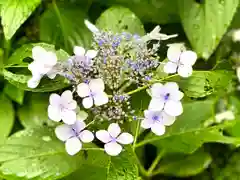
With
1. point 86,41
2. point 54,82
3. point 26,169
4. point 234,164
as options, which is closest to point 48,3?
point 86,41

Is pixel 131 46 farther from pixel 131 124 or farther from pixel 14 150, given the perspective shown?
pixel 14 150

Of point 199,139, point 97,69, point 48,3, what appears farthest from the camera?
point 48,3

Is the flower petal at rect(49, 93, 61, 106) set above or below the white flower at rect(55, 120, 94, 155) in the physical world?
above

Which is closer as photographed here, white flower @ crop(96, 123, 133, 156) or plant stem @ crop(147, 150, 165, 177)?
white flower @ crop(96, 123, 133, 156)

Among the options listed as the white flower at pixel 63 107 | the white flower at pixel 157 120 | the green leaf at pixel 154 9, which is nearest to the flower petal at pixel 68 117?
the white flower at pixel 63 107

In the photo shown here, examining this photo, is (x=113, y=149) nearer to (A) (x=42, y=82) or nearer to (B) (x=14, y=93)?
(A) (x=42, y=82)

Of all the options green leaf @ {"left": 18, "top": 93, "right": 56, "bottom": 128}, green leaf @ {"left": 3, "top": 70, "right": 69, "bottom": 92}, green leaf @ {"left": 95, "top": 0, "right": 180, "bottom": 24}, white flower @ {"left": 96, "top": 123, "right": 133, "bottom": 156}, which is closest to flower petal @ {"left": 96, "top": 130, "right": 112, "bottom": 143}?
white flower @ {"left": 96, "top": 123, "right": 133, "bottom": 156}

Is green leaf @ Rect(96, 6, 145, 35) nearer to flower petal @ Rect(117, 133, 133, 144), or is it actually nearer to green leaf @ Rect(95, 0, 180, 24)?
green leaf @ Rect(95, 0, 180, 24)

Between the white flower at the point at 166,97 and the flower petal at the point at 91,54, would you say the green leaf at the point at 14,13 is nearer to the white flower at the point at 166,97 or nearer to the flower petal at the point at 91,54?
the flower petal at the point at 91,54
